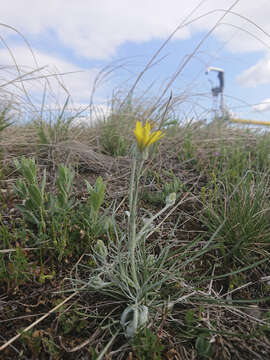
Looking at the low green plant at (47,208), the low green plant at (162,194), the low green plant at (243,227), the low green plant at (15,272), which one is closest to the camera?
the low green plant at (15,272)

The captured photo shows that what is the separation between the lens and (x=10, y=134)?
2.49 metres

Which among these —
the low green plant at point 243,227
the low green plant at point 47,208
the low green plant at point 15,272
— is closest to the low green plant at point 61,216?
the low green plant at point 47,208

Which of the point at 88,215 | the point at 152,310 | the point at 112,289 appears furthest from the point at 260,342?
the point at 88,215

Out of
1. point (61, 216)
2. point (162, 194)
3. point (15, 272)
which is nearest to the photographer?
point (15, 272)

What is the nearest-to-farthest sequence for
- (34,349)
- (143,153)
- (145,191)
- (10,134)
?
(143,153), (34,349), (145,191), (10,134)

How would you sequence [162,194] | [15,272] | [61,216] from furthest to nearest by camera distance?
[162,194]
[61,216]
[15,272]

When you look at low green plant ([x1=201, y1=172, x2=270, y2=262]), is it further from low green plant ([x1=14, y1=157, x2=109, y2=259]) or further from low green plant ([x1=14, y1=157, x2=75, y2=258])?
low green plant ([x1=14, y1=157, x2=75, y2=258])

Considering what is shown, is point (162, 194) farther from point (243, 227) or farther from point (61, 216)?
point (61, 216)

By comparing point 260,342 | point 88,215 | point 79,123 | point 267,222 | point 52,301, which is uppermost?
point 79,123

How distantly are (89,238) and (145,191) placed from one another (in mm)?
644

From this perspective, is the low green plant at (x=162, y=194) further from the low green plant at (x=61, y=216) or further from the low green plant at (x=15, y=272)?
the low green plant at (x=15, y=272)

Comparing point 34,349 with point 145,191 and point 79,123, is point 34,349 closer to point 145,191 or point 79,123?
point 145,191

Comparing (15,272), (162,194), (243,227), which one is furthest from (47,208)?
(243,227)

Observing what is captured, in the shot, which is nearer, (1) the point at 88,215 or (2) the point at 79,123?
(1) the point at 88,215
